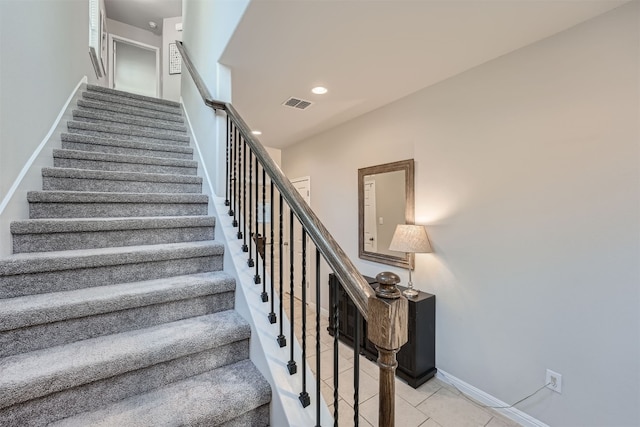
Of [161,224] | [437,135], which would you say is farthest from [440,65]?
[161,224]

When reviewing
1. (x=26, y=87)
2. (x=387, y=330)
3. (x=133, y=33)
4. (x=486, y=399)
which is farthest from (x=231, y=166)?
(x=133, y=33)

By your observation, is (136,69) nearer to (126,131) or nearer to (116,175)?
(126,131)

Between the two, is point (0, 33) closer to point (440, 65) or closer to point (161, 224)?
point (161, 224)

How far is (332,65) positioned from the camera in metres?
2.10

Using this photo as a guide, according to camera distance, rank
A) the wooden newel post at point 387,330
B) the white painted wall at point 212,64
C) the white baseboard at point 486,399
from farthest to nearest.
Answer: the white painted wall at point 212,64 → the white baseboard at point 486,399 → the wooden newel post at point 387,330

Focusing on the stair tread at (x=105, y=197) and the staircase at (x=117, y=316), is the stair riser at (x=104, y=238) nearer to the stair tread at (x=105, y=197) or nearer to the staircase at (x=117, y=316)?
the staircase at (x=117, y=316)

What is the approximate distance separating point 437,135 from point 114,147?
9.19 ft

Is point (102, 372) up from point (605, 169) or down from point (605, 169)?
down

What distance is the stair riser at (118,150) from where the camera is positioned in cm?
227

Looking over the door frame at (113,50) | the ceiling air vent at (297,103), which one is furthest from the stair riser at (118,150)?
the door frame at (113,50)

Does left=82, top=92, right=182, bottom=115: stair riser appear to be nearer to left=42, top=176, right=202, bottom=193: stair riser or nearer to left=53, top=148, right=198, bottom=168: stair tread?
left=53, top=148, right=198, bottom=168: stair tread

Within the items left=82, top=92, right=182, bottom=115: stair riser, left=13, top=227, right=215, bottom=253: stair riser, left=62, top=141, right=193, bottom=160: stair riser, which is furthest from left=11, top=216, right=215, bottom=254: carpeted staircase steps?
left=82, top=92, right=182, bottom=115: stair riser

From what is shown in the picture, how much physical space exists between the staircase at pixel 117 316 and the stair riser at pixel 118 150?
0.82 feet

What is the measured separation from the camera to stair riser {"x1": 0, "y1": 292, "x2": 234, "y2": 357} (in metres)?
1.12
